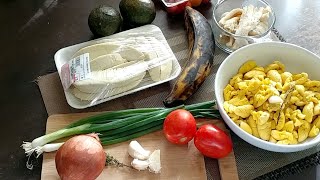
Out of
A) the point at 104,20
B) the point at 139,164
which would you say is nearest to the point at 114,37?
the point at 104,20

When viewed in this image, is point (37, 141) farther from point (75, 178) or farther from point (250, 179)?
point (250, 179)

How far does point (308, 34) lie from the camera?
129 centimetres

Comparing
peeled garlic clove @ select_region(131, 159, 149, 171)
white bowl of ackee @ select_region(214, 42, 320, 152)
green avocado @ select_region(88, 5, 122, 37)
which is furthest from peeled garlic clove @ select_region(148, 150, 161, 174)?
green avocado @ select_region(88, 5, 122, 37)

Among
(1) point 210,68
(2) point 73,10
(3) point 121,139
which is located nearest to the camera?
(3) point 121,139

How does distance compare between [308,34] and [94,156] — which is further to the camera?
[308,34]

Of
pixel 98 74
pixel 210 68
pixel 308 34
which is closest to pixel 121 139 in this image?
pixel 98 74

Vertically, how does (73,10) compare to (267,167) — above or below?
above

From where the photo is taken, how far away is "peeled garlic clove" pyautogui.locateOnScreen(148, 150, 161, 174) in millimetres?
1026

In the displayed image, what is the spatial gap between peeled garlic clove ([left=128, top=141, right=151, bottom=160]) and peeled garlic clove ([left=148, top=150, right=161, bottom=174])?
14 mm

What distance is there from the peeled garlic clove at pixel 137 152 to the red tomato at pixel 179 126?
6cm

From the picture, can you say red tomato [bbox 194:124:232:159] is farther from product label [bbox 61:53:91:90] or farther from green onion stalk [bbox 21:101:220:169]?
product label [bbox 61:53:91:90]

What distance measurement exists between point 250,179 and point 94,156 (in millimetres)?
344

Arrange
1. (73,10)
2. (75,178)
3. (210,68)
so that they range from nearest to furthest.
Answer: (75,178)
(210,68)
(73,10)

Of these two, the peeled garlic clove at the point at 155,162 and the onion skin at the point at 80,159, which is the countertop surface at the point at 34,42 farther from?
the peeled garlic clove at the point at 155,162
